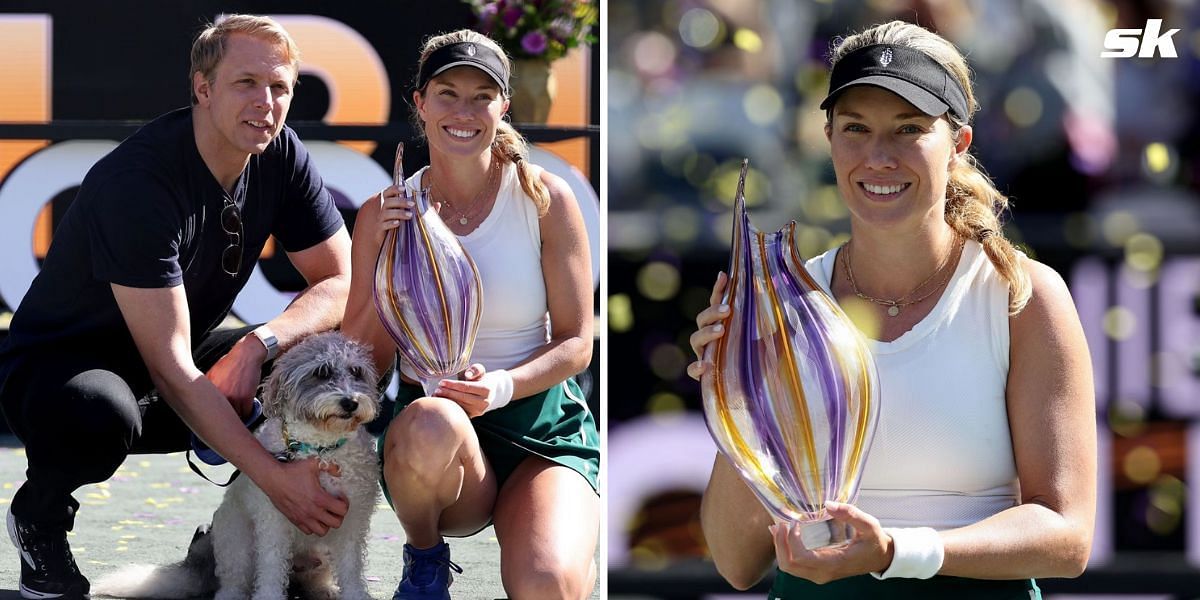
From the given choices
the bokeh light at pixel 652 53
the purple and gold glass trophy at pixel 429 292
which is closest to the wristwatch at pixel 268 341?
the purple and gold glass trophy at pixel 429 292

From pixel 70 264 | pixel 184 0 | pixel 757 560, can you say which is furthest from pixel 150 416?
pixel 184 0

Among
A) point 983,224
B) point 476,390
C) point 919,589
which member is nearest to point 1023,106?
point 983,224

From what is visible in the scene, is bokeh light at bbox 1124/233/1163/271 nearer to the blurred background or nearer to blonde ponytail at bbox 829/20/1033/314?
the blurred background

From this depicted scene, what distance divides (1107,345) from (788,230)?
7.30 feet

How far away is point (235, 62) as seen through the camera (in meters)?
3.19

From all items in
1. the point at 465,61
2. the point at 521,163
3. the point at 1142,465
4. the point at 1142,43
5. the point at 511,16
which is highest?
the point at 511,16

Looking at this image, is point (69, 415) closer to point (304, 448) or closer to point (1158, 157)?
point (304, 448)

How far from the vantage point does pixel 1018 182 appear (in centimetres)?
402

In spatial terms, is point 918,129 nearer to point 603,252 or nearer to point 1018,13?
point 603,252

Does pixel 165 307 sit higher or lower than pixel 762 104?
lower

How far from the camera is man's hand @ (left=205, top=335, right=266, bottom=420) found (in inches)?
127

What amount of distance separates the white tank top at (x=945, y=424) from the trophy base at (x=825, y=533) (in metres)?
0.23

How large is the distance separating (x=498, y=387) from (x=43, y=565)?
1.17 m

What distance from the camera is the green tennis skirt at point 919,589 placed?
84.8 inches
